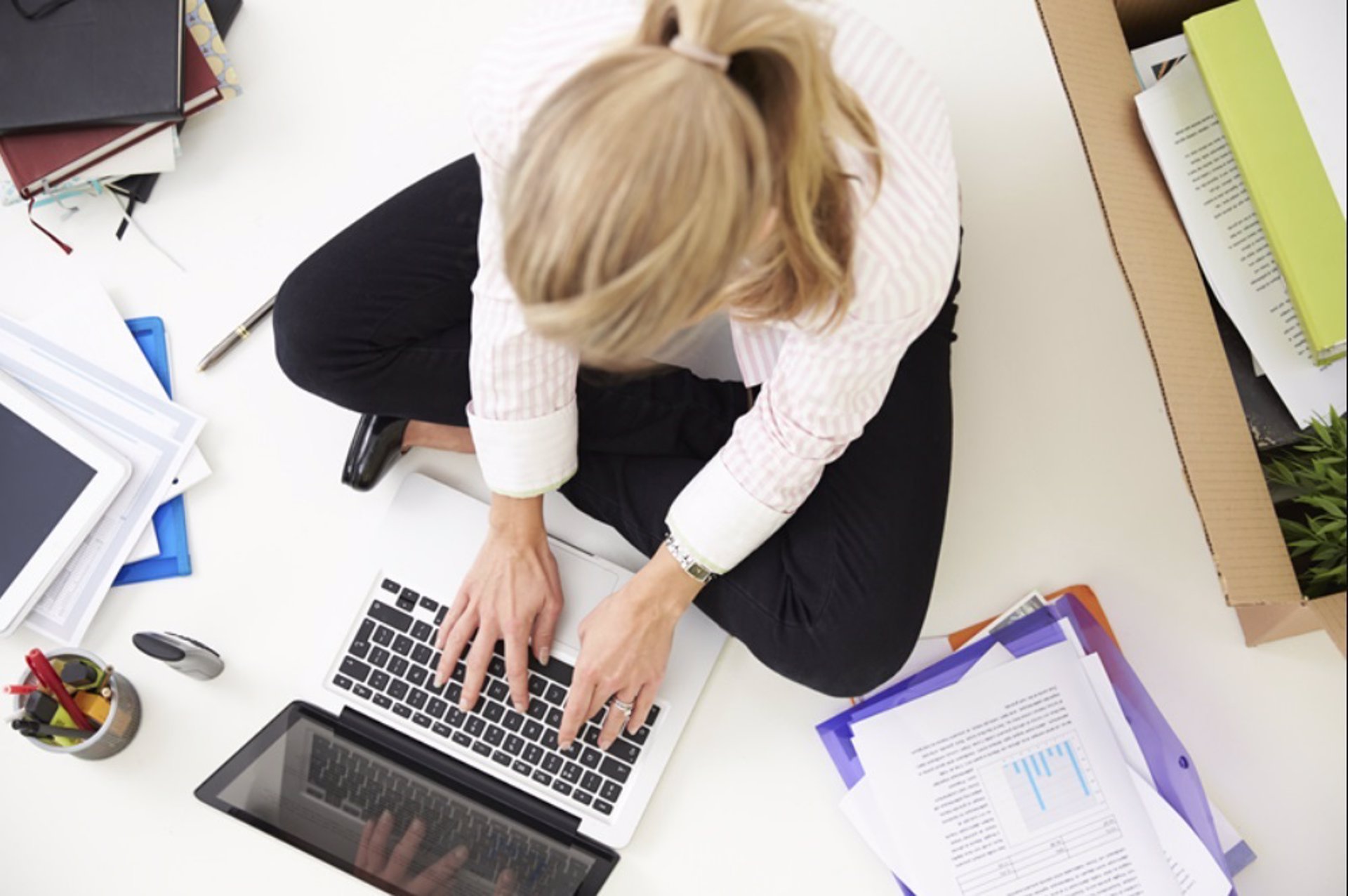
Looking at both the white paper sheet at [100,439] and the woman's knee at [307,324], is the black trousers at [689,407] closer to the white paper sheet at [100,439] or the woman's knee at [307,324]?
the woman's knee at [307,324]

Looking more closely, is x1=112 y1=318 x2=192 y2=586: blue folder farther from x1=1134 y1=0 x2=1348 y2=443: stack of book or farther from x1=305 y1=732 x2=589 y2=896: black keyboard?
x1=1134 y1=0 x2=1348 y2=443: stack of book

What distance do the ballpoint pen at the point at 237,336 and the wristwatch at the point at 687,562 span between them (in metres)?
0.47

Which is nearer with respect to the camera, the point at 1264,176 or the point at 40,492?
the point at 1264,176

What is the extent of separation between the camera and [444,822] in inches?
37.5

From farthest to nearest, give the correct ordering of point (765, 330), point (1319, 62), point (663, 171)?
point (765, 330), point (1319, 62), point (663, 171)

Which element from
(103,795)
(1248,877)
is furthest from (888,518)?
(103,795)

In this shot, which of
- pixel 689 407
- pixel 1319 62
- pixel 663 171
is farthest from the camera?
pixel 689 407

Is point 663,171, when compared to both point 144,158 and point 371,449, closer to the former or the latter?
point 371,449

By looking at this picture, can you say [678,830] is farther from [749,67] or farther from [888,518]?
[749,67]

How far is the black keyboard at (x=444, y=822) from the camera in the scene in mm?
944

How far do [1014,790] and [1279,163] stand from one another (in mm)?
561

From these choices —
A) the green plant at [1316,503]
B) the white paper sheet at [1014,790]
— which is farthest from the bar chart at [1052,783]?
the green plant at [1316,503]

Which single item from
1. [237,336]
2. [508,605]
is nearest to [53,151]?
[237,336]

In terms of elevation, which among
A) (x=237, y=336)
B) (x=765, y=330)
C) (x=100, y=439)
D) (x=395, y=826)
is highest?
(x=765, y=330)
